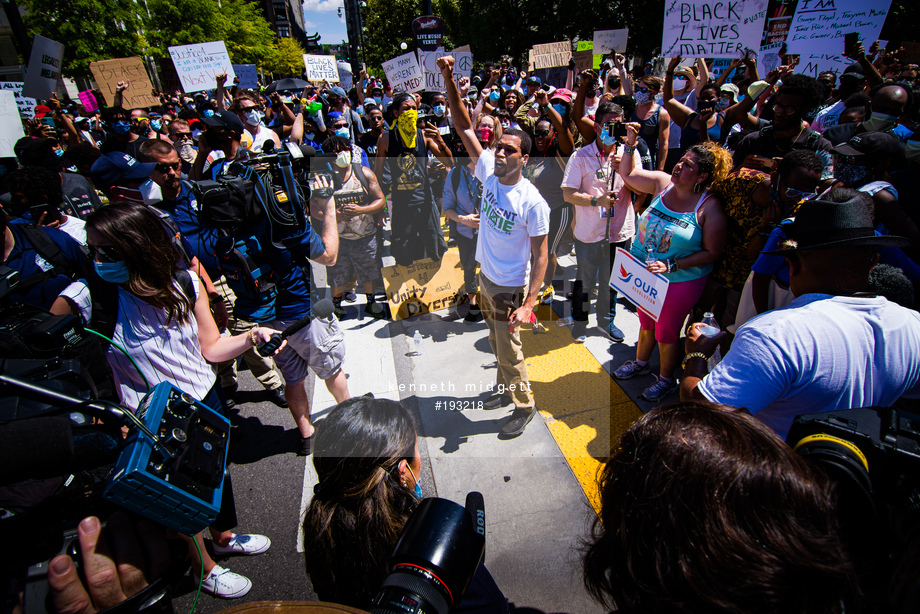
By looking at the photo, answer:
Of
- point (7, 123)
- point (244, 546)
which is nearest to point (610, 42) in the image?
point (7, 123)

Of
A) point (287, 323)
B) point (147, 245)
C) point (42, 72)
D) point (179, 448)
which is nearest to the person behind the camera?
point (179, 448)

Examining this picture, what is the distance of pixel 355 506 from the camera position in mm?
1384

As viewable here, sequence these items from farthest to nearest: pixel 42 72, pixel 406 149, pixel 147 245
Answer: pixel 42 72, pixel 406 149, pixel 147 245

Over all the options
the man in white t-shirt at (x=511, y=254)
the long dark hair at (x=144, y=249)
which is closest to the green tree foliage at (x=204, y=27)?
the man in white t-shirt at (x=511, y=254)

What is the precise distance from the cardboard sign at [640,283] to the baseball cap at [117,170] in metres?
3.97

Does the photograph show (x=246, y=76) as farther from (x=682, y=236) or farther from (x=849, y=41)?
(x=849, y=41)

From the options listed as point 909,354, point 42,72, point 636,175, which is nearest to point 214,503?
point 909,354

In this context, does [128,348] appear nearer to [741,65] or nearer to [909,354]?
[909,354]

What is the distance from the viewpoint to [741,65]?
9.41 meters

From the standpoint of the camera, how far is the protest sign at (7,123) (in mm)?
4699

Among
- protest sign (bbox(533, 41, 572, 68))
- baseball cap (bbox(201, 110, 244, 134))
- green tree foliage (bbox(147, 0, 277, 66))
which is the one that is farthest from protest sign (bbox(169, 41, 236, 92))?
green tree foliage (bbox(147, 0, 277, 66))

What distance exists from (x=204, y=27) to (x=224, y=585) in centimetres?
4133

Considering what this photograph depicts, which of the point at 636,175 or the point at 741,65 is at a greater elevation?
the point at 741,65

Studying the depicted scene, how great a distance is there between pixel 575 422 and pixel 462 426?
3.08 feet
